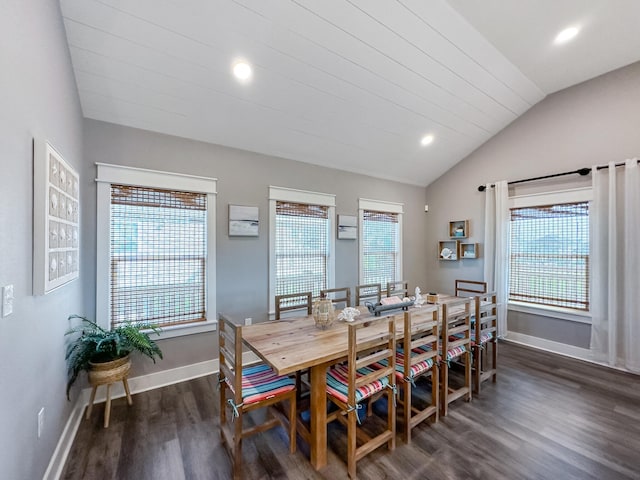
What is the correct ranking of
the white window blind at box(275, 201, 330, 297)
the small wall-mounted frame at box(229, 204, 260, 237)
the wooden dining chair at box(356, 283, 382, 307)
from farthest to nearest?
the white window blind at box(275, 201, 330, 297)
the wooden dining chair at box(356, 283, 382, 307)
the small wall-mounted frame at box(229, 204, 260, 237)

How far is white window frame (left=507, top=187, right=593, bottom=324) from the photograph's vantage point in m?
3.49

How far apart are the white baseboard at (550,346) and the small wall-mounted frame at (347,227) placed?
8.99 feet

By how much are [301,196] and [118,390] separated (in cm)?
283

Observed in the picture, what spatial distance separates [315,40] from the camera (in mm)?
2342

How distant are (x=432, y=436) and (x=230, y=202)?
2907 mm

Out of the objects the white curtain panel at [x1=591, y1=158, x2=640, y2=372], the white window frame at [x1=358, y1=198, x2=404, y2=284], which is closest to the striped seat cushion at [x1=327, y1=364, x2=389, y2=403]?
the white window frame at [x1=358, y1=198, x2=404, y2=284]

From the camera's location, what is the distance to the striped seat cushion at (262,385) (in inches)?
69.7

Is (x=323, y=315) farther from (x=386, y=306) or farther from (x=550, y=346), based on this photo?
(x=550, y=346)

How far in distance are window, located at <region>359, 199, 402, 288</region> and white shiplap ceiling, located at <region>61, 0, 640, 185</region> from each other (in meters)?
1.15

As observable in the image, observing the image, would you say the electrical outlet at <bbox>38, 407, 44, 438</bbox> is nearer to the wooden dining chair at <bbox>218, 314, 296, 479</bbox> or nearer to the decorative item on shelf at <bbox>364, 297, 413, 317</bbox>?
the wooden dining chair at <bbox>218, 314, 296, 479</bbox>

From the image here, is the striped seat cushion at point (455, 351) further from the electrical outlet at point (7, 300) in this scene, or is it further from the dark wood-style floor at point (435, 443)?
the electrical outlet at point (7, 300)

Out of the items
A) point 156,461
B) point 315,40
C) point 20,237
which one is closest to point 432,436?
point 156,461

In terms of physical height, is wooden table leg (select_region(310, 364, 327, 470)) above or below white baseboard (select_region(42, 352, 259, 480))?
above

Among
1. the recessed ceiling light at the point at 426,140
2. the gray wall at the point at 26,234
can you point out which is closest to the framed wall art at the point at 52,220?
the gray wall at the point at 26,234
